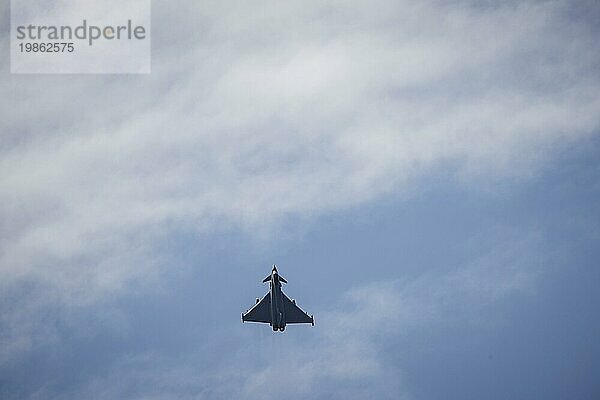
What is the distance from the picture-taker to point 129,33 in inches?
7087

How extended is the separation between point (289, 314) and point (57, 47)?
3133 inches

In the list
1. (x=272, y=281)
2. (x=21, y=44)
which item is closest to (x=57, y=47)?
(x=21, y=44)

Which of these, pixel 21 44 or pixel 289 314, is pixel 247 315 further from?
pixel 21 44

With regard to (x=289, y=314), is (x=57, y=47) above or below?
above

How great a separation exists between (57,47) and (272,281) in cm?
7015

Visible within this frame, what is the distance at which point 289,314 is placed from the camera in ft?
629

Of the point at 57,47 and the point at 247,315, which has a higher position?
the point at 57,47

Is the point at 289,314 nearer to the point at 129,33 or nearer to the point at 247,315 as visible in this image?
the point at 247,315

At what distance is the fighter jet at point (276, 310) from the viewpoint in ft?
573

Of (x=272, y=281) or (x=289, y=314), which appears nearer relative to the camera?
(x=272, y=281)

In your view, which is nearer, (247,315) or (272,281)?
(272,281)

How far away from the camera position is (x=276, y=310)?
178500 millimetres

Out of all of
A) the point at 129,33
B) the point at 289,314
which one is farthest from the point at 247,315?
the point at 129,33

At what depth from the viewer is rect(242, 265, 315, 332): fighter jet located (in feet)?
573
